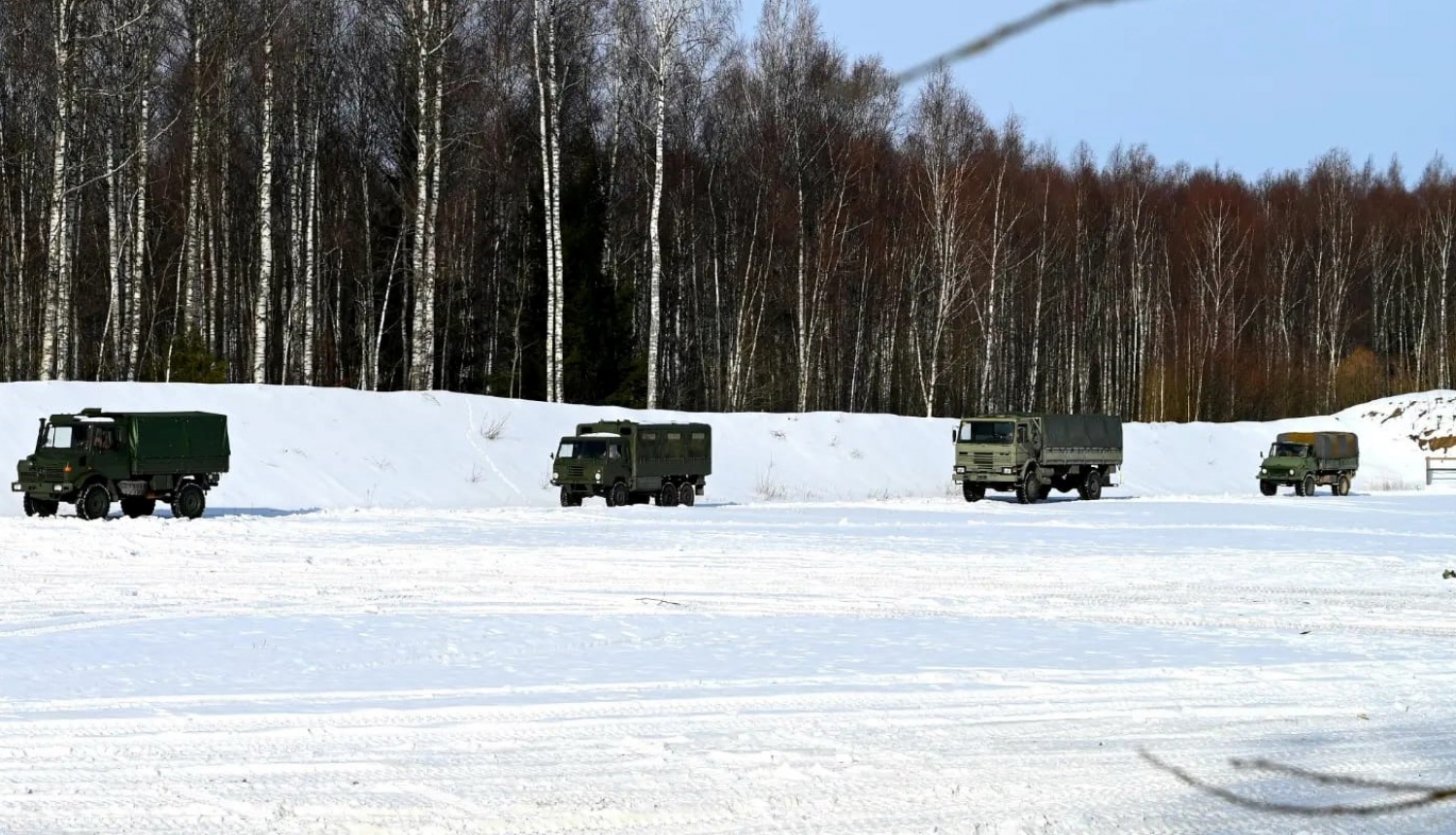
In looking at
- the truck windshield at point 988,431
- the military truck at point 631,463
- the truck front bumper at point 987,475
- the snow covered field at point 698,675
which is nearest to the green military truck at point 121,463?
the snow covered field at point 698,675

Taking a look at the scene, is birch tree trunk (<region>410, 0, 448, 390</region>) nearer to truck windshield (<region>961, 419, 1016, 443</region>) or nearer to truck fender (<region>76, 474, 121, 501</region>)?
truck fender (<region>76, 474, 121, 501</region>)

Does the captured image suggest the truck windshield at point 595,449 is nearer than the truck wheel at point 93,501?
No

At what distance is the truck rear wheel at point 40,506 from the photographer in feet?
91.9

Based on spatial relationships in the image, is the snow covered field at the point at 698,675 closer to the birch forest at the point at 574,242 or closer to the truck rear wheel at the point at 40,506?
the truck rear wheel at the point at 40,506

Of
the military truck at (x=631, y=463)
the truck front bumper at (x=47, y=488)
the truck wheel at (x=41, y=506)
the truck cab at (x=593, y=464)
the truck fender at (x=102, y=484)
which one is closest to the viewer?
the truck front bumper at (x=47, y=488)

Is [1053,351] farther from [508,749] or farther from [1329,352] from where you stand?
[508,749]

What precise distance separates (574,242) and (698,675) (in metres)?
39.6

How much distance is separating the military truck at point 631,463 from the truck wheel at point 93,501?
408 inches

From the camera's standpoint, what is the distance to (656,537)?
2495cm

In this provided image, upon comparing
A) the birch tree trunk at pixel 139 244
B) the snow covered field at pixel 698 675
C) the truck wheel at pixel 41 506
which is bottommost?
the snow covered field at pixel 698 675

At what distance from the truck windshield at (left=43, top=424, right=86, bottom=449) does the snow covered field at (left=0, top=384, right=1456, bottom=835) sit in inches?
64.4

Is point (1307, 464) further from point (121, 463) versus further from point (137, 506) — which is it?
point (121, 463)

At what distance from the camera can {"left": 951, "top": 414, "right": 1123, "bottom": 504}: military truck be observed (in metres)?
40.7

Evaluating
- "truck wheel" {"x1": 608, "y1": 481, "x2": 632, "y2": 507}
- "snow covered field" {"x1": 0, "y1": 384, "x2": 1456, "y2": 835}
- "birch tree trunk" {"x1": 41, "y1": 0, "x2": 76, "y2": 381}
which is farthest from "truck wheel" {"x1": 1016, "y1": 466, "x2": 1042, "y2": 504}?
"birch tree trunk" {"x1": 41, "y1": 0, "x2": 76, "y2": 381}
